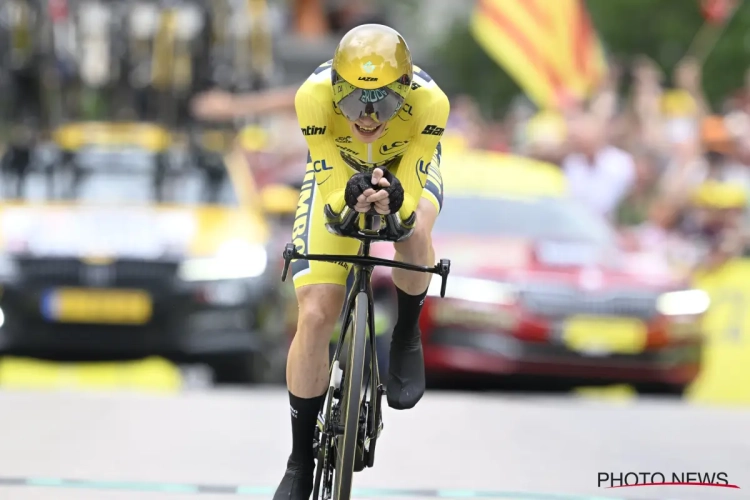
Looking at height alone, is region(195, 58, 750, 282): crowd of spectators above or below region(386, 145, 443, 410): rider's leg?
above

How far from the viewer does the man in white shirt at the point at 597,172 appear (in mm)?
12812

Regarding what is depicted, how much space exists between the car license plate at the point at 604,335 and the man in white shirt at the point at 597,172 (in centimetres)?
313

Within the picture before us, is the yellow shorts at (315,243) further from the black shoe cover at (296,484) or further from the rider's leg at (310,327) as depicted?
the black shoe cover at (296,484)

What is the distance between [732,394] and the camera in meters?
10.5

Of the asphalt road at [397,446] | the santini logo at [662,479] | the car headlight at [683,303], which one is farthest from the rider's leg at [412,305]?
the car headlight at [683,303]

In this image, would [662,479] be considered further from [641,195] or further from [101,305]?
[641,195]

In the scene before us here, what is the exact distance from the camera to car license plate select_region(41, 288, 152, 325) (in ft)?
31.4

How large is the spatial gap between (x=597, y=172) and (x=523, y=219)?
7.77 ft

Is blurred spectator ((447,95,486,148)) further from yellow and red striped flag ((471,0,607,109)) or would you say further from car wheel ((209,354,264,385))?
car wheel ((209,354,264,385))

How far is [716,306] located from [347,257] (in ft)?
19.5

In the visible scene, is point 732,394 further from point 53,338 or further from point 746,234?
point 53,338

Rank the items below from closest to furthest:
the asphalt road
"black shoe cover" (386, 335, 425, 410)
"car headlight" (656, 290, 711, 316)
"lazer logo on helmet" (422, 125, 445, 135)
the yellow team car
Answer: "lazer logo on helmet" (422, 125, 445, 135) → "black shoe cover" (386, 335, 425, 410) → the asphalt road → the yellow team car → "car headlight" (656, 290, 711, 316)

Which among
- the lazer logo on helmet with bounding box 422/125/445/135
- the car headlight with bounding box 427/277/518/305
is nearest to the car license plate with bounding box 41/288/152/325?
the car headlight with bounding box 427/277/518/305

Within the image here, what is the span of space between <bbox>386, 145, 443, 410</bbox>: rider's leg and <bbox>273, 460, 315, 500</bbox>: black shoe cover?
1.36ft
